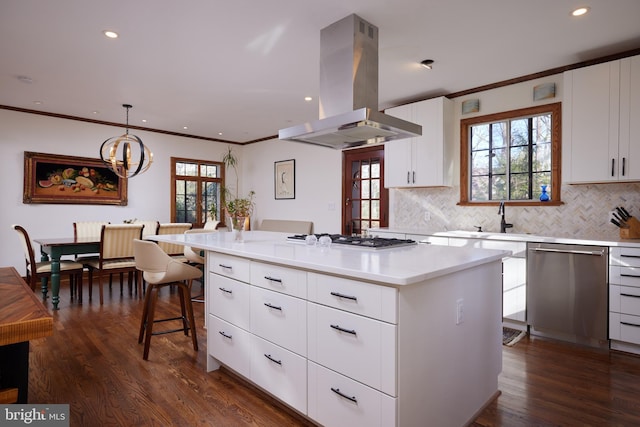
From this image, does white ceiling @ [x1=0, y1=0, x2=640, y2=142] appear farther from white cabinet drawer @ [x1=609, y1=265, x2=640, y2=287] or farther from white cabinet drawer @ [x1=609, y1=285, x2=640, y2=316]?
white cabinet drawer @ [x1=609, y1=285, x2=640, y2=316]

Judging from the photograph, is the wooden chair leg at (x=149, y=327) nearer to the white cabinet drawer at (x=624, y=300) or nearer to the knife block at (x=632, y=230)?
the white cabinet drawer at (x=624, y=300)

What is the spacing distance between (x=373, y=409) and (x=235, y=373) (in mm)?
1283

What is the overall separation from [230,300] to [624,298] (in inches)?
122

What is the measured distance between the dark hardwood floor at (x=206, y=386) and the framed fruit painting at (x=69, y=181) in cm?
312

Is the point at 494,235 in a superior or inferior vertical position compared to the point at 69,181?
inferior

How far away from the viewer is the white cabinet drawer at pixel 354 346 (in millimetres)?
1491

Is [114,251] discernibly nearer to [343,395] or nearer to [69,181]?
[69,181]

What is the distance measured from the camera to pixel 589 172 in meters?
3.39

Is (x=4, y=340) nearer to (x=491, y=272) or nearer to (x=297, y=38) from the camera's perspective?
(x=491, y=272)

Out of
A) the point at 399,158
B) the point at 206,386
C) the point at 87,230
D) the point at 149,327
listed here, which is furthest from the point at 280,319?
the point at 87,230

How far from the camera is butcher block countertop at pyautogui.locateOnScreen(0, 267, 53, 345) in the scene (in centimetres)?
104

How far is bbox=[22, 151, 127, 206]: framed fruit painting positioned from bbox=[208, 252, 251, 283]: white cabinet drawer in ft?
14.8

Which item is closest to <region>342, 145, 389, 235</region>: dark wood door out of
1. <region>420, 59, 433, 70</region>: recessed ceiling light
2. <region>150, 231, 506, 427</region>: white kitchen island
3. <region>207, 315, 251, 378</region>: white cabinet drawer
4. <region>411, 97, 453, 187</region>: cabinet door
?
<region>411, 97, 453, 187</region>: cabinet door

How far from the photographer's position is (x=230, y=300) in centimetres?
241
